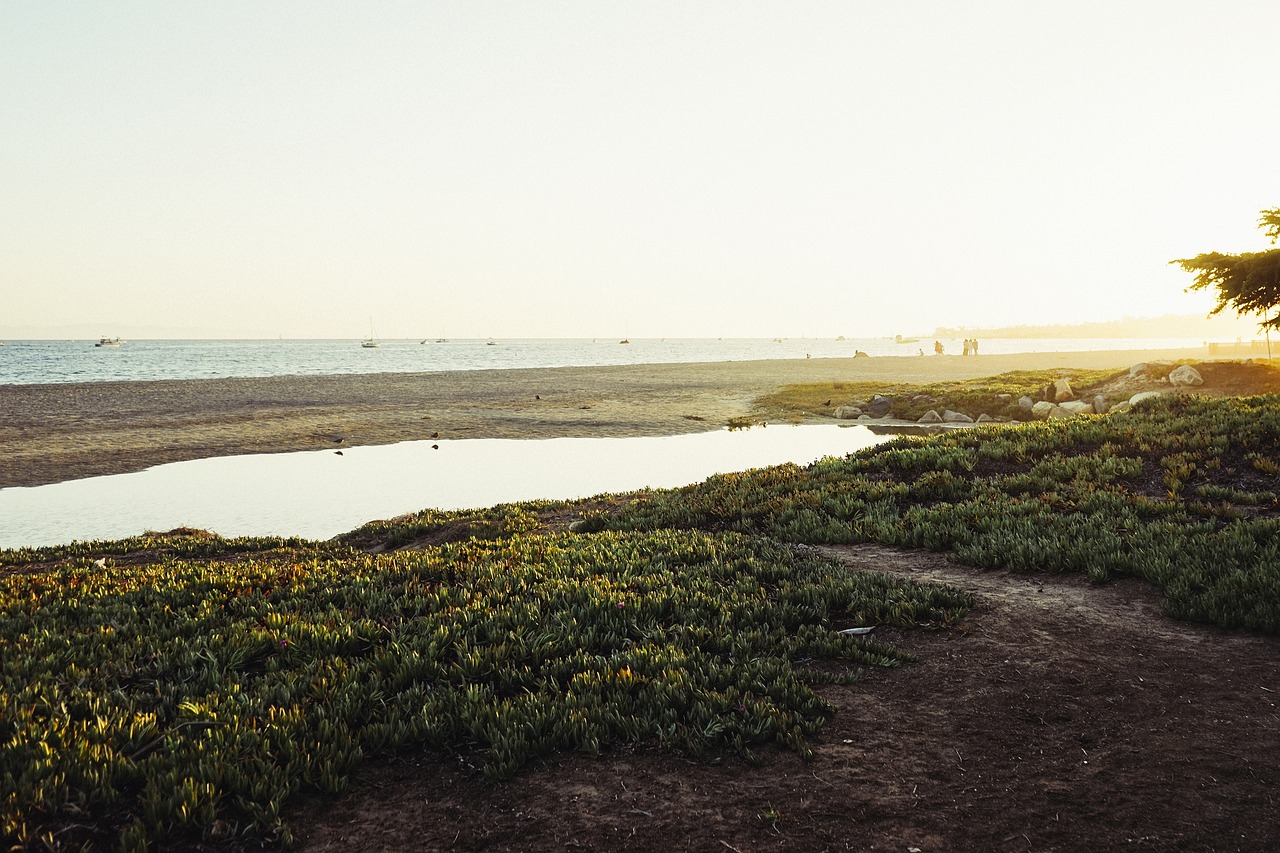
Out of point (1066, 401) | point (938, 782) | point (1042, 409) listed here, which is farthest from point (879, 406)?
point (938, 782)

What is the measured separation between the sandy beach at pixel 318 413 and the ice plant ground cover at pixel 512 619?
16.5 m

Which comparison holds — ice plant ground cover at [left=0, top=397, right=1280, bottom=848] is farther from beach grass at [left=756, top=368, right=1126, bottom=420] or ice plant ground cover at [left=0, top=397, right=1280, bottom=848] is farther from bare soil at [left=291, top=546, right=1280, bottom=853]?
beach grass at [left=756, top=368, right=1126, bottom=420]

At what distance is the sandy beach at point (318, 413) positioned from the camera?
86.7ft

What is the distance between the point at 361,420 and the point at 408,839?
33998mm

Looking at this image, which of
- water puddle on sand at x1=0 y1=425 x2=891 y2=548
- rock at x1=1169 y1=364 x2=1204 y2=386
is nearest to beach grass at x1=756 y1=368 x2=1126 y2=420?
rock at x1=1169 y1=364 x2=1204 y2=386

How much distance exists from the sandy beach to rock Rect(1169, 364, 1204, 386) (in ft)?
63.3

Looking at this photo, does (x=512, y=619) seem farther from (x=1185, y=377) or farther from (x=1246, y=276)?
(x=1185, y=377)

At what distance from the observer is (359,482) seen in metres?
20.3

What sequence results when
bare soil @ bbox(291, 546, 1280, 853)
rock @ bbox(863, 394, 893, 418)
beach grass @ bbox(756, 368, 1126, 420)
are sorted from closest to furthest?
bare soil @ bbox(291, 546, 1280, 853) → beach grass @ bbox(756, 368, 1126, 420) → rock @ bbox(863, 394, 893, 418)

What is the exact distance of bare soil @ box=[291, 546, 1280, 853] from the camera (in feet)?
14.0

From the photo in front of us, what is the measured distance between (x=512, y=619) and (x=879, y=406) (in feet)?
110

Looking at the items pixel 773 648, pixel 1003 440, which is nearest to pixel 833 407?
pixel 1003 440

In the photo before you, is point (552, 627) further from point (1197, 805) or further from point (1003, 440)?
point (1003, 440)

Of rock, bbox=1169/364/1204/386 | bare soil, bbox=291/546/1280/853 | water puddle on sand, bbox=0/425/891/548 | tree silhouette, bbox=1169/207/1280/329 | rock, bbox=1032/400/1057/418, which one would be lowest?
bare soil, bbox=291/546/1280/853
